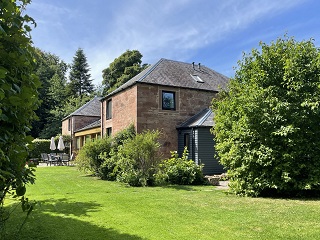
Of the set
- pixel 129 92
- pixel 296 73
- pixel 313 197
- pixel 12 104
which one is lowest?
pixel 313 197

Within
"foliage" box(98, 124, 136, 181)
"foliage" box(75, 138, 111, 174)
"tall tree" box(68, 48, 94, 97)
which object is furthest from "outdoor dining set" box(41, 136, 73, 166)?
"tall tree" box(68, 48, 94, 97)

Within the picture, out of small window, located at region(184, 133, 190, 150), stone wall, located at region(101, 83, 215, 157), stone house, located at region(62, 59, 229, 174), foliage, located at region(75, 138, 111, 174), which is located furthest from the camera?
small window, located at region(184, 133, 190, 150)

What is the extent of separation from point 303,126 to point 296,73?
5.83 ft

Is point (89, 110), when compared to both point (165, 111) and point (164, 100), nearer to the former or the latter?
point (164, 100)

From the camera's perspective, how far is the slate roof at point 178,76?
1908cm

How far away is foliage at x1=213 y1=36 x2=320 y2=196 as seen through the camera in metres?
9.03

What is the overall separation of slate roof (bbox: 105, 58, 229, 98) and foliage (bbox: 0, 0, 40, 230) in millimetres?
15210

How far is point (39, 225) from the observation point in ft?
18.8

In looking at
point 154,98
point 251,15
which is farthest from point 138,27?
point 251,15

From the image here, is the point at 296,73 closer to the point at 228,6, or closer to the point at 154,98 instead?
the point at 228,6

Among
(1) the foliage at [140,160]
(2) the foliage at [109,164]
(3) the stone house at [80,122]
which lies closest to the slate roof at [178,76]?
(2) the foliage at [109,164]

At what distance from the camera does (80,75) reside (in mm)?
60531

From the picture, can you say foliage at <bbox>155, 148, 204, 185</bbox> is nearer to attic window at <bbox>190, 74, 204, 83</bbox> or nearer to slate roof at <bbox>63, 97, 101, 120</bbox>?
attic window at <bbox>190, 74, 204, 83</bbox>

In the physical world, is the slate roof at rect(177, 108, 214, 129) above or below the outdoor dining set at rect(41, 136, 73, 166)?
above
